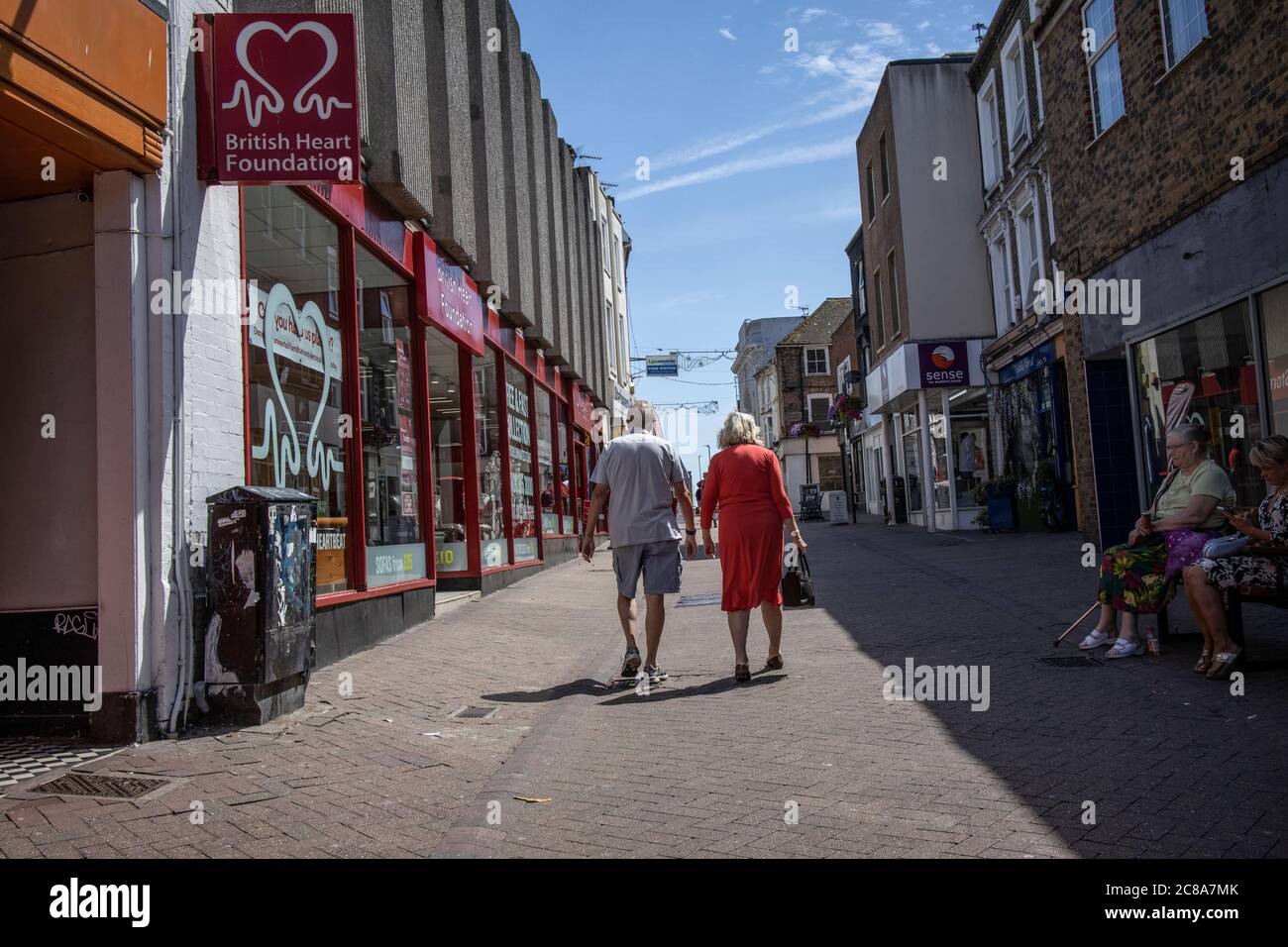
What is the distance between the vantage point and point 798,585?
7762 mm

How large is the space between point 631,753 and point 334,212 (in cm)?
563

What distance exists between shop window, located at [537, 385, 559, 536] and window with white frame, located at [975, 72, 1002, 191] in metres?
10.8

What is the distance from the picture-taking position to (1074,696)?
5.73m

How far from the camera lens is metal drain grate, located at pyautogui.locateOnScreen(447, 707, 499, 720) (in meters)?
6.19

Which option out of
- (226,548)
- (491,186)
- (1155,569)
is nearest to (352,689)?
(226,548)

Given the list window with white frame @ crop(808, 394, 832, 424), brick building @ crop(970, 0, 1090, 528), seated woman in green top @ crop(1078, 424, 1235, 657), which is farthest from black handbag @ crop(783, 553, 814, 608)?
window with white frame @ crop(808, 394, 832, 424)

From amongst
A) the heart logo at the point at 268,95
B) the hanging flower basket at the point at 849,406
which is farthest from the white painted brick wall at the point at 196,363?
the hanging flower basket at the point at 849,406

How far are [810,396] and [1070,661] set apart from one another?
56.0 meters

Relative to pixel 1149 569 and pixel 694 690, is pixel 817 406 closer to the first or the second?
pixel 1149 569

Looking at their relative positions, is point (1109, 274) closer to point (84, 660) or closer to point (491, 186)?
point (491, 186)

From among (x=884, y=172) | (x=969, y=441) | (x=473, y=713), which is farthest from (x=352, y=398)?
(x=884, y=172)

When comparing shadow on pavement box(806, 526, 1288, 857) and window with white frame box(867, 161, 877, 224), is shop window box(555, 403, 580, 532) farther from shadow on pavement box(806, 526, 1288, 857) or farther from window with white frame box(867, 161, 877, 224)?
Result: shadow on pavement box(806, 526, 1288, 857)
